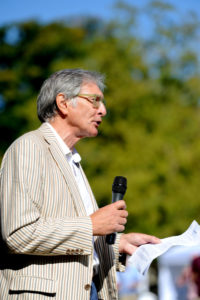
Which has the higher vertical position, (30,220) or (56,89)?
(56,89)

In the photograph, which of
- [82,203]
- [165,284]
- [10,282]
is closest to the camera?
[10,282]

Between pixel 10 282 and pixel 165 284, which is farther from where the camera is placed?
pixel 165 284

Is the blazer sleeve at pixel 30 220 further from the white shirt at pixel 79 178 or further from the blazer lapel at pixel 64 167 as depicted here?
the white shirt at pixel 79 178

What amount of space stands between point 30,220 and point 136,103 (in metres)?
16.1

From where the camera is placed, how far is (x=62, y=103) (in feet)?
10.5

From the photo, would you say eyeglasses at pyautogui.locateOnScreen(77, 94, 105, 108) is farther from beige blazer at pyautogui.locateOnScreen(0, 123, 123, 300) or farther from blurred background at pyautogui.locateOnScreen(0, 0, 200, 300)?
blurred background at pyautogui.locateOnScreen(0, 0, 200, 300)

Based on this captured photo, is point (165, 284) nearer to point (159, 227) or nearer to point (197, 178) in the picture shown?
point (159, 227)

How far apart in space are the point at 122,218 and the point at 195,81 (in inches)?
689

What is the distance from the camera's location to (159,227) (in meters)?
16.8

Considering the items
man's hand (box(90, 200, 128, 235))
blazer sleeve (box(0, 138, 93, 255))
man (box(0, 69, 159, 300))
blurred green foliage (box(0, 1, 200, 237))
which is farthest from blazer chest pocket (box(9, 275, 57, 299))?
blurred green foliage (box(0, 1, 200, 237))

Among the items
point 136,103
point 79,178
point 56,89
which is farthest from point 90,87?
point 136,103

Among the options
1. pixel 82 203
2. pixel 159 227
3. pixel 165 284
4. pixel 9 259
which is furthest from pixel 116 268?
pixel 159 227

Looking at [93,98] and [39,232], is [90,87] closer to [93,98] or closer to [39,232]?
[93,98]

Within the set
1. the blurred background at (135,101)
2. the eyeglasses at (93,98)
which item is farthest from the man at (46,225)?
the blurred background at (135,101)
